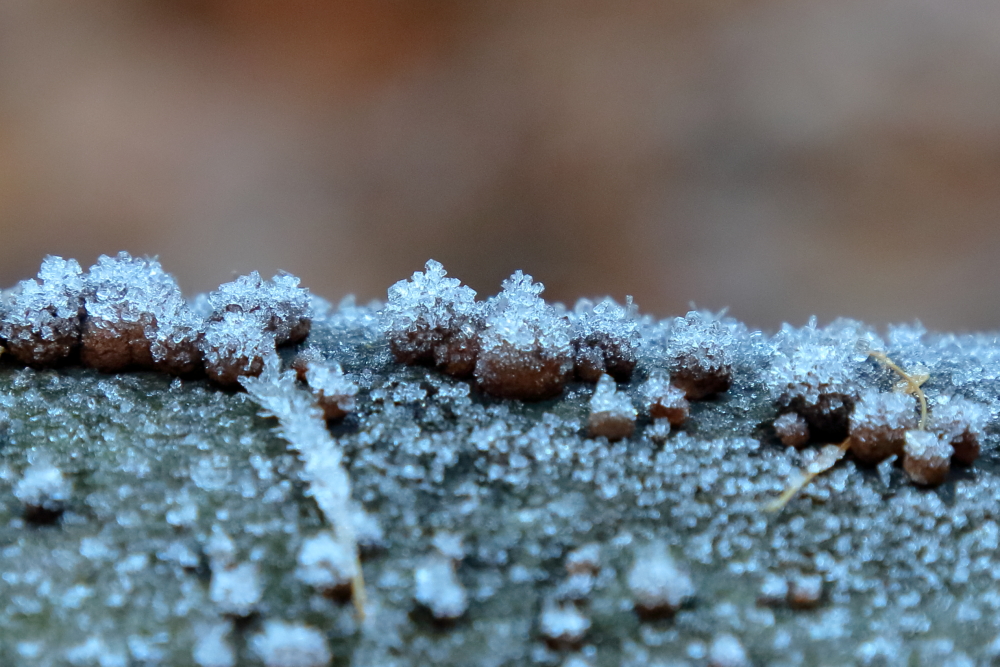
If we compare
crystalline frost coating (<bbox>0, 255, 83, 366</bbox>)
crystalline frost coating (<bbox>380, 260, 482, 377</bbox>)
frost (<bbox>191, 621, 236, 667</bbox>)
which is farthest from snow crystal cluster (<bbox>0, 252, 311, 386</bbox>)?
frost (<bbox>191, 621, 236, 667</bbox>)

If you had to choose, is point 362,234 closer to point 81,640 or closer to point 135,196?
point 135,196

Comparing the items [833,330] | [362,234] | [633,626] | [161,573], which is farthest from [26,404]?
[362,234]

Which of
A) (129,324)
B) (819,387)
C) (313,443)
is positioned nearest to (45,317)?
(129,324)

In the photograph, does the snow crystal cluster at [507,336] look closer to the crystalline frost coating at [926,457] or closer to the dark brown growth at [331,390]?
the dark brown growth at [331,390]

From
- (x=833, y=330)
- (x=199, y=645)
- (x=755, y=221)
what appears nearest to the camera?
(x=199, y=645)

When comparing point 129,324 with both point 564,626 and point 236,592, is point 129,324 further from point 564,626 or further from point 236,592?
point 564,626

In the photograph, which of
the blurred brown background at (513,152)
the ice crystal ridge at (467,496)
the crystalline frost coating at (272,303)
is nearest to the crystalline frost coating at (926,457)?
the ice crystal ridge at (467,496)

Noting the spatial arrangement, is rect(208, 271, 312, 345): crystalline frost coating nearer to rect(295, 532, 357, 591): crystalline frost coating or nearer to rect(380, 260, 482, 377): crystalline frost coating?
rect(380, 260, 482, 377): crystalline frost coating
